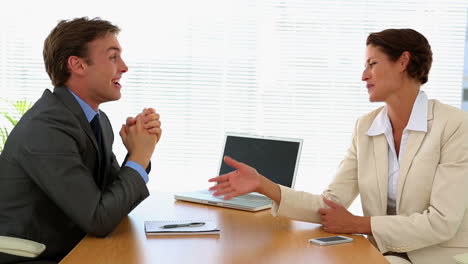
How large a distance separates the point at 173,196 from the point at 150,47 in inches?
87.7

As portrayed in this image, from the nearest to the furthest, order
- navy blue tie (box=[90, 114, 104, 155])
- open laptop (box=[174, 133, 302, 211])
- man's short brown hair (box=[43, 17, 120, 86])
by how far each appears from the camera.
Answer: man's short brown hair (box=[43, 17, 120, 86]) → navy blue tie (box=[90, 114, 104, 155]) → open laptop (box=[174, 133, 302, 211])

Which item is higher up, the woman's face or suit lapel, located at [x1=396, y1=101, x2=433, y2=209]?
the woman's face

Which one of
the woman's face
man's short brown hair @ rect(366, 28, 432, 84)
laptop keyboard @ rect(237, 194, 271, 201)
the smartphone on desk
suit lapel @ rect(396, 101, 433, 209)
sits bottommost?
laptop keyboard @ rect(237, 194, 271, 201)

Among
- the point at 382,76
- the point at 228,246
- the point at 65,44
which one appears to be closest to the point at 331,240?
the point at 228,246

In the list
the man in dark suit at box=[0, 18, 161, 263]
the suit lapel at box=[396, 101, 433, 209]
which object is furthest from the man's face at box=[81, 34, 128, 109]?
the suit lapel at box=[396, 101, 433, 209]

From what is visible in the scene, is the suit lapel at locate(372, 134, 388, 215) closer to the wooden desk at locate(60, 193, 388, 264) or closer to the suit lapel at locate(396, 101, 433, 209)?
the suit lapel at locate(396, 101, 433, 209)

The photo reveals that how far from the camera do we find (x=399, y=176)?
236 cm

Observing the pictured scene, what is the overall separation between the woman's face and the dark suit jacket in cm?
107

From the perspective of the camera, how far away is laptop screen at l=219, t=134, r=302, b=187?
8.93 ft

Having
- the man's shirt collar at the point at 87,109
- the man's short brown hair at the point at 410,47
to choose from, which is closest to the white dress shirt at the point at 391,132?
the man's short brown hair at the point at 410,47

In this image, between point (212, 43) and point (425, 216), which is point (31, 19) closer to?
point (212, 43)

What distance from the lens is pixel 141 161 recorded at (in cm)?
215

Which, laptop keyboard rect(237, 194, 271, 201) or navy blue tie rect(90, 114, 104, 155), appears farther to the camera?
laptop keyboard rect(237, 194, 271, 201)

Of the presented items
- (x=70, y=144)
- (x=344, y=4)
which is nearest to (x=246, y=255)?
(x=70, y=144)
